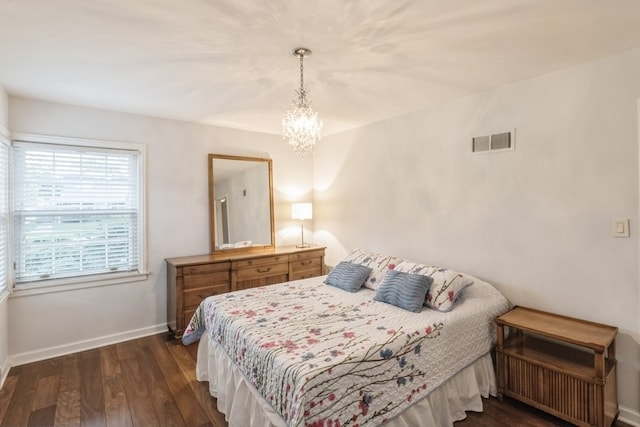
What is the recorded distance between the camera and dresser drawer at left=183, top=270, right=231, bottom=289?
11.3 ft

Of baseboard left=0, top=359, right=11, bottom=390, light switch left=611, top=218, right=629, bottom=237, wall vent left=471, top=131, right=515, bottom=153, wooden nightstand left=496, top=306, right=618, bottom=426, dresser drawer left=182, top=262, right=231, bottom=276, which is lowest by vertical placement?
baseboard left=0, top=359, right=11, bottom=390

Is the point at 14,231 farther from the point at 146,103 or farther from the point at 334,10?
the point at 334,10

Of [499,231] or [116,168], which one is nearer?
[499,231]

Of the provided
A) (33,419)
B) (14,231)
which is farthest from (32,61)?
(33,419)

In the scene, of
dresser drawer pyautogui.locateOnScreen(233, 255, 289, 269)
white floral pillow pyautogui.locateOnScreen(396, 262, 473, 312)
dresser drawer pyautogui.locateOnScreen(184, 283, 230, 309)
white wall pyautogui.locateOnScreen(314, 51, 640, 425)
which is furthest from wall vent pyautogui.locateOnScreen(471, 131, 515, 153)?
dresser drawer pyautogui.locateOnScreen(184, 283, 230, 309)

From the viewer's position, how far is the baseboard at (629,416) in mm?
2162

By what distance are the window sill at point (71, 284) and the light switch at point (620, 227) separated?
13.7 ft

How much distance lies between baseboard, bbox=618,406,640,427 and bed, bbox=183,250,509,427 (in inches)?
30.3

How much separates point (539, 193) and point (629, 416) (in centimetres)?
159

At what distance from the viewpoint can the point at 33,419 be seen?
7.34 feet

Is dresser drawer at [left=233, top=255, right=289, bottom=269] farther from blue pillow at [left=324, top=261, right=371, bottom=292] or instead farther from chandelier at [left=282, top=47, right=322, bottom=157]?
chandelier at [left=282, top=47, right=322, bottom=157]

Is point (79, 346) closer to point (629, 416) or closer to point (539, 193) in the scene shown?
point (539, 193)

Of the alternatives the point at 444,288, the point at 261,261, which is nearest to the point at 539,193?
the point at 444,288

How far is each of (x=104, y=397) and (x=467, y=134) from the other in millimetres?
3708
